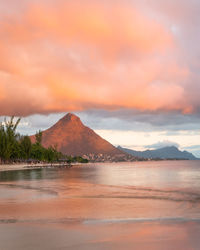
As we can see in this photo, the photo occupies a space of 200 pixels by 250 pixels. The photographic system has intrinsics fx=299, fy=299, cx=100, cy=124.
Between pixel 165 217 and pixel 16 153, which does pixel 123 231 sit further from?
pixel 16 153

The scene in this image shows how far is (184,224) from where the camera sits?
11.4 meters

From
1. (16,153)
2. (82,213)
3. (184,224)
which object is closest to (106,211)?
(82,213)

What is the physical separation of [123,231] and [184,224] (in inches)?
110

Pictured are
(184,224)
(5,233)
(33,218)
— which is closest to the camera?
(5,233)

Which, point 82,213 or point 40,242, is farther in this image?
point 82,213

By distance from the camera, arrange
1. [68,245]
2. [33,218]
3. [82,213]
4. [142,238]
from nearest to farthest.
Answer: [68,245] < [142,238] < [33,218] < [82,213]

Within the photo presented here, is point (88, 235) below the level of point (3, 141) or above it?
below

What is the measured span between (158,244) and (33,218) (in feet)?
20.8

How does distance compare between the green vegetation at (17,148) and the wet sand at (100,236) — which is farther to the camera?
the green vegetation at (17,148)

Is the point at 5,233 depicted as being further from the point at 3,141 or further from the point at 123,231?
the point at 3,141

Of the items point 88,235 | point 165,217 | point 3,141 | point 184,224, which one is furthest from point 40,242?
point 3,141

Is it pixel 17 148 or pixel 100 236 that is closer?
pixel 100 236

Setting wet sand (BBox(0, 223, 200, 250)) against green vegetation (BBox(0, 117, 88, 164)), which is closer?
wet sand (BBox(0, 223, 200, 250))

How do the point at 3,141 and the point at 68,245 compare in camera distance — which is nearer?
the point at 68,245
